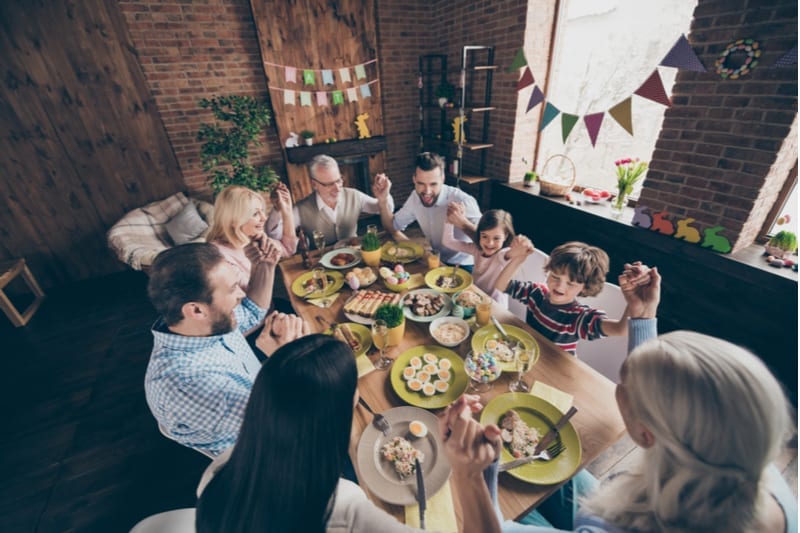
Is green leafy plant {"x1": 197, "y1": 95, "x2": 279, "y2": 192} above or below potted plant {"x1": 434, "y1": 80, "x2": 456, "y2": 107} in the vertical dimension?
below

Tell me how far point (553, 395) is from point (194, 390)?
1333mm

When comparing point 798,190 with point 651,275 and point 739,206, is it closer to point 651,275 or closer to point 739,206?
point 739,206

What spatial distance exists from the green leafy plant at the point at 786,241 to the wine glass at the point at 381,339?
9.15ft

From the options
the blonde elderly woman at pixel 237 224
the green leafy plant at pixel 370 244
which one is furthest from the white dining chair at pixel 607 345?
the blonde elderly woman at pixel 237 224

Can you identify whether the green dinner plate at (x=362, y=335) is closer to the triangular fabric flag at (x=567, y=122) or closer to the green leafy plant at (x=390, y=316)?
the green leafy plant at (x=390, y=316)

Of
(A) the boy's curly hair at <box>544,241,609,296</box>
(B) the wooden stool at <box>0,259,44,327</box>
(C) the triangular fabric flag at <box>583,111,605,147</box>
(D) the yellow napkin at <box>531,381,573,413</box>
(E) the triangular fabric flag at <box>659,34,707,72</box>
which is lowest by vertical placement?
(B) the wooden stool at <box>0,259,44,327</box>

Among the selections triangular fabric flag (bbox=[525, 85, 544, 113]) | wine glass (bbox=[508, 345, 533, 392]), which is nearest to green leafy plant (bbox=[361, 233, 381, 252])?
wine glass (bbox=[508, 345, 533, 392])

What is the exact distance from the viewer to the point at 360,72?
483 cm

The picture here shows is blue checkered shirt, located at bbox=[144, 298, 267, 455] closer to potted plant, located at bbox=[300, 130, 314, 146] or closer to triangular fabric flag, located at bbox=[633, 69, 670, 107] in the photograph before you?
triangular fabric flag, located at bbox=[633, 69, 670, 107]

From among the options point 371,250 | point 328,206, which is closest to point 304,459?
point 371,250

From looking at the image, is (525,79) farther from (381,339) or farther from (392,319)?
(381,339)

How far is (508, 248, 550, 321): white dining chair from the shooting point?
7.18ft

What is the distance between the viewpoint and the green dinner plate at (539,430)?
41.7 inches

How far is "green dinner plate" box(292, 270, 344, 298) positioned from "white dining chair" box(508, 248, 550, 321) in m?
1.12
